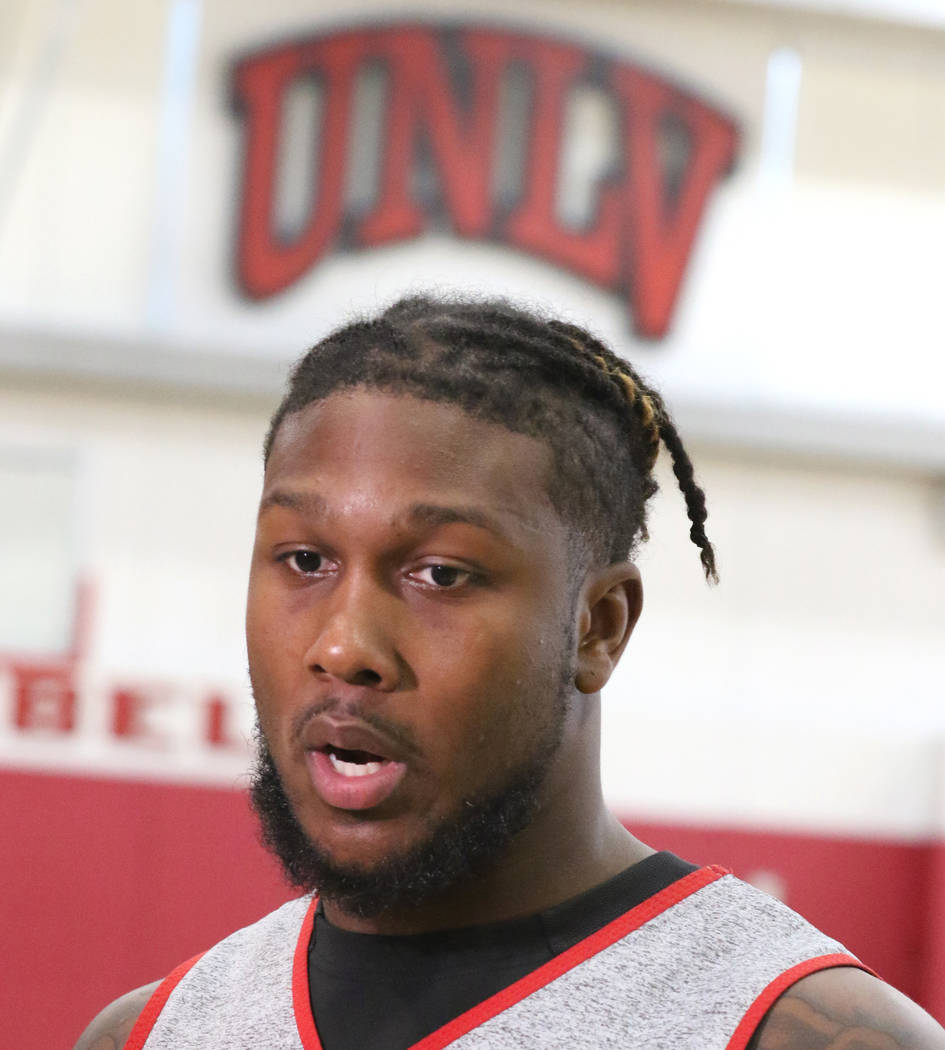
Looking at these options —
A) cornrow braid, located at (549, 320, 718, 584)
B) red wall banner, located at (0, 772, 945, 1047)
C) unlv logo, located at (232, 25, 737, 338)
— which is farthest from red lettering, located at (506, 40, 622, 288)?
cornrow braid, located at (549, 320, 718, 584)

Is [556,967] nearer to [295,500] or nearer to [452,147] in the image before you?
[295,500]

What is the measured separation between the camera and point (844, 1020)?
3.20ft

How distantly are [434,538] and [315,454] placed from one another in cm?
13

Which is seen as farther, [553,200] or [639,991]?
[553,200]

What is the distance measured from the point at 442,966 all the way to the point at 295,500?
1.19 ft

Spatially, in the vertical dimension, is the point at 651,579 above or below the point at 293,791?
below

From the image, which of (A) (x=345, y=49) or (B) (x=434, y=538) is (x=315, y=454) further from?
(A) (x=345, y=49)

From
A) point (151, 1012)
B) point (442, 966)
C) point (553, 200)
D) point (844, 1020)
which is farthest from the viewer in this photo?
point (553, 200)

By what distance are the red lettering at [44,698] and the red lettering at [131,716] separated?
12 cm

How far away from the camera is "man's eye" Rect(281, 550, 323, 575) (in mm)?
1094

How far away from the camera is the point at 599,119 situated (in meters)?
4.30

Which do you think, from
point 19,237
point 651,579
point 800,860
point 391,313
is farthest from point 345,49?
point 391,313

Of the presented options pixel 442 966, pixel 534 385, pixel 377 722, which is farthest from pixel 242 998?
pixel 534 385

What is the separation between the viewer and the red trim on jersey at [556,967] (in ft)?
3.44
